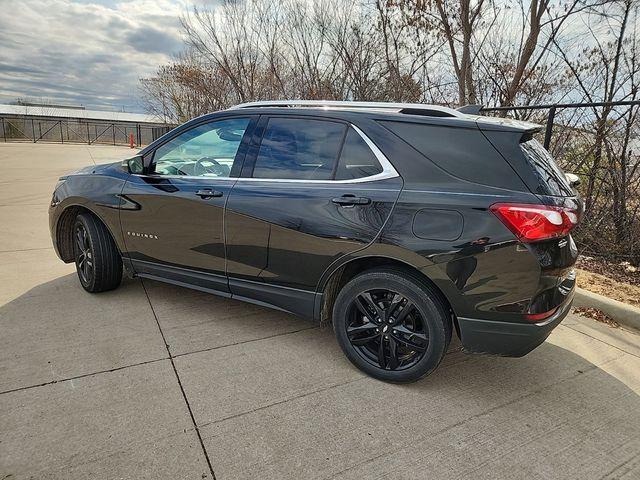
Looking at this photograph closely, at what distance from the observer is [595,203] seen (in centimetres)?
527

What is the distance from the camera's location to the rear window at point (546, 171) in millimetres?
2373

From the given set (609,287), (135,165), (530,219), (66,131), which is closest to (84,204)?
(135,165)

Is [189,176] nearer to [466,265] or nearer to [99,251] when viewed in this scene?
[99,251]

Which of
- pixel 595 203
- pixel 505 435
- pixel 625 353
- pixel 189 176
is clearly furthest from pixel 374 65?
pixel 505 435

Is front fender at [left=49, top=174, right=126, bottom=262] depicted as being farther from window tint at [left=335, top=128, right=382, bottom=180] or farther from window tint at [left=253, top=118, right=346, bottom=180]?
window tint at [left=335, top=128, right=382, bottom=180]

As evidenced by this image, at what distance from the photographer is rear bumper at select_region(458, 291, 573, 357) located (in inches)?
92.4

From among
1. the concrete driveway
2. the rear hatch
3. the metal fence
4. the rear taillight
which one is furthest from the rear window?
the metal fence

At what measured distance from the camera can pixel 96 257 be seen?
3.75 meters

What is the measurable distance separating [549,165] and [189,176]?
8.35ft

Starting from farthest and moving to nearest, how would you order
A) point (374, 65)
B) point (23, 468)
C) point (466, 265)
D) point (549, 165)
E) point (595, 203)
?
point (374, 65) < point (595, 203) < point (549, 165) < point (466, 265) < point (23, 468)

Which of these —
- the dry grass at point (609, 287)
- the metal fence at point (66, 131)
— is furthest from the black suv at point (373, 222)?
the metal fence at point (66, 131)

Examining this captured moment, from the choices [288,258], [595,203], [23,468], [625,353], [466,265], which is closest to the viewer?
[23,468]

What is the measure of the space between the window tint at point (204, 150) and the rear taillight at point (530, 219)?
1.94 meters

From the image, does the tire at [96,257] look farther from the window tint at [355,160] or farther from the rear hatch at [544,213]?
the rear hatch at [544,213]
